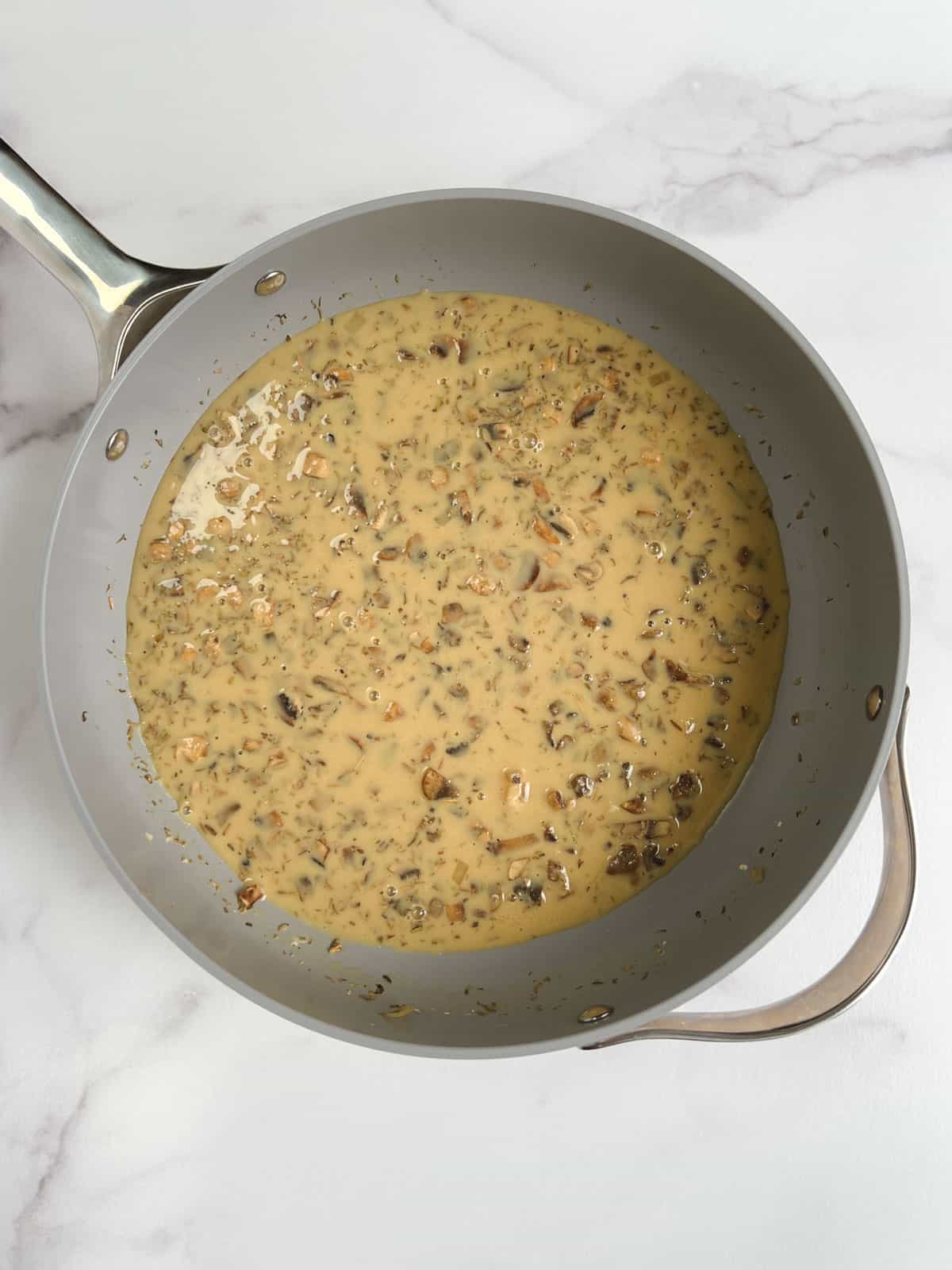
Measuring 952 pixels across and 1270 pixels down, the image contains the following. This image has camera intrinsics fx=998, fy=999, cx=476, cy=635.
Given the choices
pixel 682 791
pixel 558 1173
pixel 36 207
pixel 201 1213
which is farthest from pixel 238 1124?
pixel 36 207

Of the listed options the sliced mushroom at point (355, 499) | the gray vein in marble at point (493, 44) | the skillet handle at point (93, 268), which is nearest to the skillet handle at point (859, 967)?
the sliced mushroom at point (355, 499)

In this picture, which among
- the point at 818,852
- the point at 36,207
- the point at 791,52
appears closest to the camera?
the point at 36,207

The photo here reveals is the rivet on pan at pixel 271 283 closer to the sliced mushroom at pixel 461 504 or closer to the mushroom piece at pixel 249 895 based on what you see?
the sliced mushroom at pixel 461 504

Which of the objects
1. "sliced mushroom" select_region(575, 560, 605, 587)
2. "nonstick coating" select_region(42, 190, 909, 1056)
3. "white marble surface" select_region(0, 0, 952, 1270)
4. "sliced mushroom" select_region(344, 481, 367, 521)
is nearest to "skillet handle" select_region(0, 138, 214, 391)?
"nonstick coating" select_region(42, 190, 909, 1056)

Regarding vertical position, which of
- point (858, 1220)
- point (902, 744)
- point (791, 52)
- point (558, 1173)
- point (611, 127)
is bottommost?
point (558, 1173)

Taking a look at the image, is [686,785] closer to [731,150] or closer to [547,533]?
[547,533]

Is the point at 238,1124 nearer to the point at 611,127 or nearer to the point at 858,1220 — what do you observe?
the point at 858,1220

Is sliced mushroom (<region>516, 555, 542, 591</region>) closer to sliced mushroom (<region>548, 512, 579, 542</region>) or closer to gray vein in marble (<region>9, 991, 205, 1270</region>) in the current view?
sliced mushroom (<region>548, 512, 579, 542</region>)
